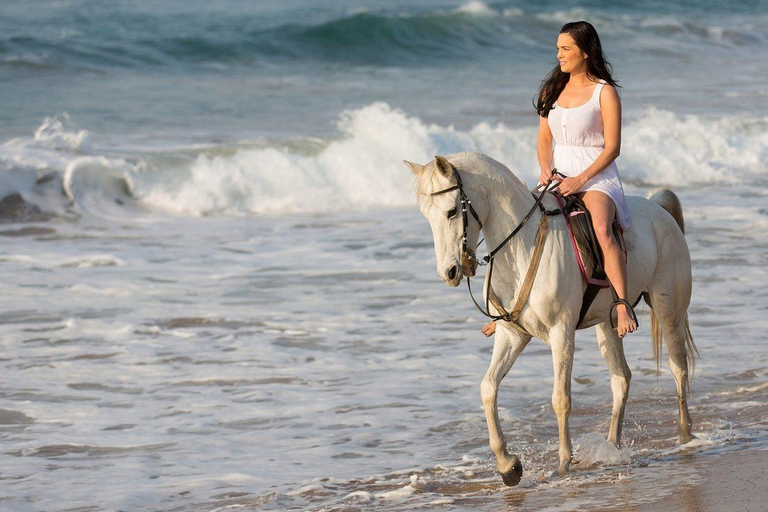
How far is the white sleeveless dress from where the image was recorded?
5.34m

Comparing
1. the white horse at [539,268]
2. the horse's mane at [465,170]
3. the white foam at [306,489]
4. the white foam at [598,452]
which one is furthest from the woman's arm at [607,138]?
the white foam at [306,489]

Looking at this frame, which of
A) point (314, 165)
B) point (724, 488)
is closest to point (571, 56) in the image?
point (724, 488)

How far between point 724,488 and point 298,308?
5.03 metres

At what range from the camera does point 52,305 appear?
943 cm

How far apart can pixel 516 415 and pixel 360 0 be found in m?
40.7

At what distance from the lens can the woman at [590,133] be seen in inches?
206

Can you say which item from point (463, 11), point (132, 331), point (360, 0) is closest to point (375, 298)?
point (132, 331)

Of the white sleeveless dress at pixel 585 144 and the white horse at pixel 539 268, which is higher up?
the white sleeveless dress at pixel 585 144

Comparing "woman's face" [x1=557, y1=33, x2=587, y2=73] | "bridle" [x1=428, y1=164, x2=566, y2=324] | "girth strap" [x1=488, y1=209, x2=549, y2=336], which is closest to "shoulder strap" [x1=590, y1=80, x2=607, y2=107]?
"woman's face" [x1=557, y1=33, x2=587, y2=73]

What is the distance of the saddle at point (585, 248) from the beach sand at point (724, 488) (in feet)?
3.15

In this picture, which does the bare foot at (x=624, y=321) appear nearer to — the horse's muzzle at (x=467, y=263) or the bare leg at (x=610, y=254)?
the bare leg at (x=610, y=254)

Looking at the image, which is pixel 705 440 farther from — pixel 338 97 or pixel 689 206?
pixel 338 97

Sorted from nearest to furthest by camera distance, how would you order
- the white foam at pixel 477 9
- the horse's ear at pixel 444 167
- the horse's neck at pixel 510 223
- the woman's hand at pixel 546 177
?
the horse's ear at pixel 444 167, the horse's neck at pixel 510 223, the woman's hand at pixel 546 177, the white foam at pixel 477 9

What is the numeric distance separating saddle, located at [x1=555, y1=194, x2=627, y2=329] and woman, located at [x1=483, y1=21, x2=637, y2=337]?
3 centimetres
